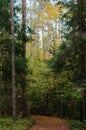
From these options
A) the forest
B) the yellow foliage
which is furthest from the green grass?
the yellow foliage

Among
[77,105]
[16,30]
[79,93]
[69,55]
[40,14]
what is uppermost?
[40,14]

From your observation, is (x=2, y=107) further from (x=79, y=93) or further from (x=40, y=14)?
(x=40, y=14)

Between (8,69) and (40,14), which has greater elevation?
(40,14)

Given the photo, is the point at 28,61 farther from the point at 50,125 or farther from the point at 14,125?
the point at 14,125

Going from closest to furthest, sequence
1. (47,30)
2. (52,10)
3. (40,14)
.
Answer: (52,10) → (40,14) → (47,30)

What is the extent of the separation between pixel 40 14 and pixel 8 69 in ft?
70.3

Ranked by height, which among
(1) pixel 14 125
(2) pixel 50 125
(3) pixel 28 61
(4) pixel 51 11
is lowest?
(2) pixel 50 125

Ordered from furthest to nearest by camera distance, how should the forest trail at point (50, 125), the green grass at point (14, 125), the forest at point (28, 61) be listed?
the forest at point (28, 61) < the forest trail at point (50, 125) < the green grass at point (14, 125)

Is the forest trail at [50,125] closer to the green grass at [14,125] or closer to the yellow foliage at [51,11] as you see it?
the green grass at [14,125]

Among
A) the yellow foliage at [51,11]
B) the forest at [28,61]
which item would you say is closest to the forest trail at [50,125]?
the forest at [28,61]

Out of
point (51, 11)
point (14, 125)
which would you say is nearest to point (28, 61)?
point (14, 125)

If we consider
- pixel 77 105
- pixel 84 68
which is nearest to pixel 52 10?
pixel 77 105

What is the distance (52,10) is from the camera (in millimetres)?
35406

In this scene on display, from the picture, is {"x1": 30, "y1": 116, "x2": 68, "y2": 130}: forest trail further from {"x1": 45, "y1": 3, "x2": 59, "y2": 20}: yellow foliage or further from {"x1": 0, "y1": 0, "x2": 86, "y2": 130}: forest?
{"x1": 45, "y1": 3, "x2": 59, "y2": 20}: yellow foliage
